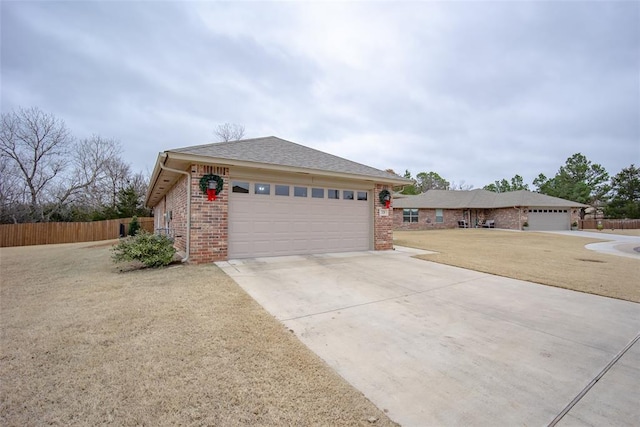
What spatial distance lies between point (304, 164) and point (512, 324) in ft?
20.9

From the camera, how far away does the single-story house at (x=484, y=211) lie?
2498 centimetres

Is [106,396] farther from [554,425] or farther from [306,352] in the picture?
[554,425]

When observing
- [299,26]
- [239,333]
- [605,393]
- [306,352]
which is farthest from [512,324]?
[299,26]

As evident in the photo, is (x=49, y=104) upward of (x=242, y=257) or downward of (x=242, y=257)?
upward

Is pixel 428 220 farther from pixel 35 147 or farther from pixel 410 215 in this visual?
pixel 35 147

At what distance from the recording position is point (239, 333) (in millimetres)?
3088

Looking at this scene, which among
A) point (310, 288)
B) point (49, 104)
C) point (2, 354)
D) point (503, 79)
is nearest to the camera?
point (2, 354)

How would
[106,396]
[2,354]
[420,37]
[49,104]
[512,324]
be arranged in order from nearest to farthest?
[106,396] < [2,354] < [512,324] < [420,37] < [49,104]

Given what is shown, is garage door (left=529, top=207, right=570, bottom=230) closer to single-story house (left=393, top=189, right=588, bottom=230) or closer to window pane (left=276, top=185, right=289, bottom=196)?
single-story house (left=393, top=189, right=588, bottom=230)

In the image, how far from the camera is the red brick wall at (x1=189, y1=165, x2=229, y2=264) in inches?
274

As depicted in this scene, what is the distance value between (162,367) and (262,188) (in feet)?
19.9

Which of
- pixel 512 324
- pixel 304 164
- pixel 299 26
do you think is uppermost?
pixel 299 26

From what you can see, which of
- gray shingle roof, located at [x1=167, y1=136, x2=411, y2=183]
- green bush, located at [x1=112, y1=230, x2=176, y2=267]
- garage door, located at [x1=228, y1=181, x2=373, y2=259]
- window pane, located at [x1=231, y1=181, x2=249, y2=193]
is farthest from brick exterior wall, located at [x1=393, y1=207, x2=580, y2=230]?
green bush, located at [x1=112, y1=230, x2=176, y2=267]

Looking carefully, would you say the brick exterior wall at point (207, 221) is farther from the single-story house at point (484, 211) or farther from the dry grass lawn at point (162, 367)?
the single-story house at point (484, 211)
